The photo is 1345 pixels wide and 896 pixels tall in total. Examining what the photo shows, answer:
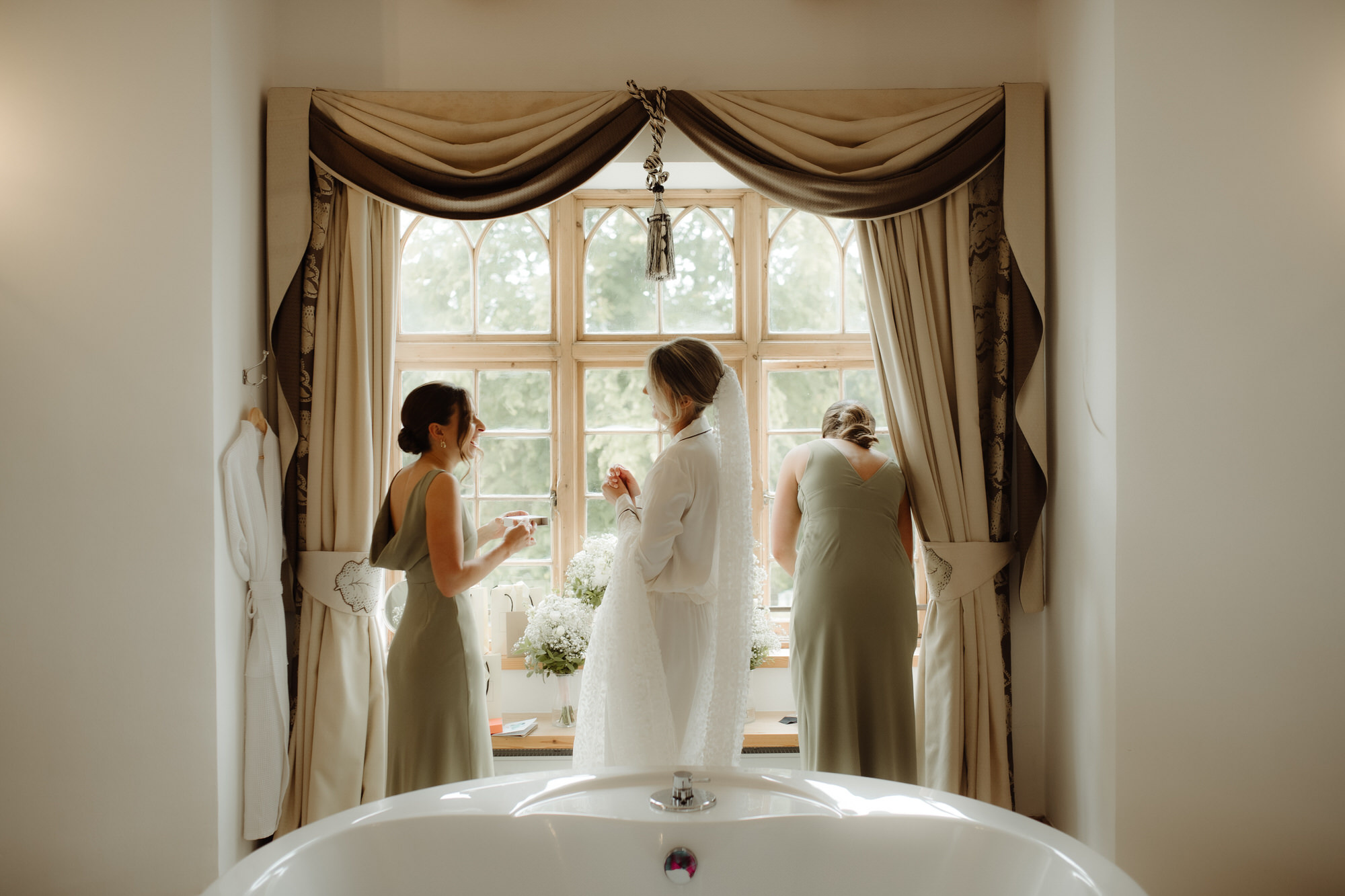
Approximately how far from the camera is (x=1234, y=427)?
200 cm

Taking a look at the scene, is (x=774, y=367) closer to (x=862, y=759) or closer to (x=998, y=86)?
(x=998, y=86)

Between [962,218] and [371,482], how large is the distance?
188cm

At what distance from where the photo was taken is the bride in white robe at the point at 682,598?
2.03 m

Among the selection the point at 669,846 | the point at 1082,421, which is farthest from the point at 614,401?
the point at 669,846

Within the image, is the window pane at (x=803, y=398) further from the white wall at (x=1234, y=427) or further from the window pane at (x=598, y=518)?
the white wall at (x=1234, y=427)

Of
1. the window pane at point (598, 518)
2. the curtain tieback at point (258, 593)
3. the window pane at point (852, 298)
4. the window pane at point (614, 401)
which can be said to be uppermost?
the window pane at point (852, 298)

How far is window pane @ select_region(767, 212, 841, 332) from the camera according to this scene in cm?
292

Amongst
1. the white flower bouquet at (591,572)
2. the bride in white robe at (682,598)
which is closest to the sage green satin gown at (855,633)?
the bride in white robe at (682,598)

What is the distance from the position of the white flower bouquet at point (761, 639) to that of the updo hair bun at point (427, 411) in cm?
109

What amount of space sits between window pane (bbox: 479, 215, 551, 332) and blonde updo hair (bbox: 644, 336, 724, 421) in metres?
0.91

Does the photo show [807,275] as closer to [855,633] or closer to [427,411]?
[855,633]

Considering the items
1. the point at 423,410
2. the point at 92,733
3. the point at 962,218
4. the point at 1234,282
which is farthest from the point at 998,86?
the point at 92,733

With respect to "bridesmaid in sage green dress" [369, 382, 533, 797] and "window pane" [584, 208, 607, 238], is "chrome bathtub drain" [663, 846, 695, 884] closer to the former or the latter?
"bridesmaid in sage green dress" [369, 382, 533, 797]

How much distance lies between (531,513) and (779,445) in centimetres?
90
